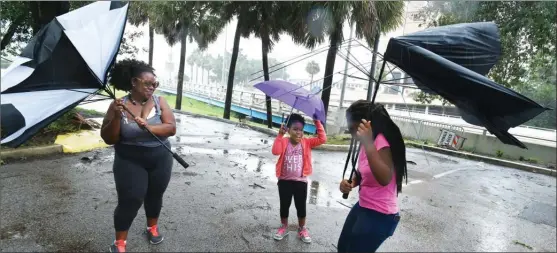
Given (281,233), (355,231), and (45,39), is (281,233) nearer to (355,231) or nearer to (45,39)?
(355,231)

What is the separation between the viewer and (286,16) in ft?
41.5

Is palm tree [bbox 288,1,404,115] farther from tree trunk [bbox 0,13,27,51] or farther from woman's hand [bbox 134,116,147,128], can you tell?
tree trunk [bbox 0,13,27,51]

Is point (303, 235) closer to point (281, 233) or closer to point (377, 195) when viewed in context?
point (281, 233)

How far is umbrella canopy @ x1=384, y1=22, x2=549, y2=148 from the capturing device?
5.41 feet

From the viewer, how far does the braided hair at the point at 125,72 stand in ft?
8.23

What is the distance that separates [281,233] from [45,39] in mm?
2486

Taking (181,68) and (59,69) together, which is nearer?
(59,69)

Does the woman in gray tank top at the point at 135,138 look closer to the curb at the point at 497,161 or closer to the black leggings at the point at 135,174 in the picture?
the black leggings at the point at 135,174

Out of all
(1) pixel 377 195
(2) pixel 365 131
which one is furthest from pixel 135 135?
(1) pixel 377 195

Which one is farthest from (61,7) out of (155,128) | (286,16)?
(286,16)

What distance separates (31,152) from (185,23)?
16.0 metres

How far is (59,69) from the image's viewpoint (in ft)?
6.97

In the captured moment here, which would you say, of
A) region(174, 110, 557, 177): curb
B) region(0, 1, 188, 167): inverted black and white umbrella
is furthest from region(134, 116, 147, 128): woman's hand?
region(174, 110, 557, 177): curb

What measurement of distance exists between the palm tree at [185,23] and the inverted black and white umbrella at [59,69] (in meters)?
Answer: 14.7
